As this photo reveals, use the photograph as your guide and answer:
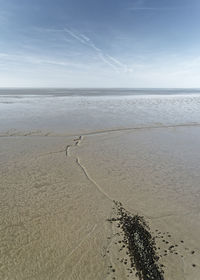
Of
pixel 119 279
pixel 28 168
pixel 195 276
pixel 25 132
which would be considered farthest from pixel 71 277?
pixel 25 132

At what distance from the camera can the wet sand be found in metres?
3.73

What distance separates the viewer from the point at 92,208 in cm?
541

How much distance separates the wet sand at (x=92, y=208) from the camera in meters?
3.73

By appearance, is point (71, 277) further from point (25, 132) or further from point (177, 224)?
point (25, 132)

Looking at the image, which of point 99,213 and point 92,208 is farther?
point 92,208

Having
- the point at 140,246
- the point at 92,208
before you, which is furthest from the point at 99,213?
the point at 140,246

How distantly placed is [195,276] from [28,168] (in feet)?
23.7

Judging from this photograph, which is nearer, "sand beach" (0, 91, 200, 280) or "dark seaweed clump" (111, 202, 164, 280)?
"dark seaweed clump" (111, 202, 164, 280)

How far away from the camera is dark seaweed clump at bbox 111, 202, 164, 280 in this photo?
138 inches

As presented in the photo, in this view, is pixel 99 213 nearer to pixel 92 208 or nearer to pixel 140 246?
pixel 92 208

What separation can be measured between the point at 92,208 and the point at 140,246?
1.90 m

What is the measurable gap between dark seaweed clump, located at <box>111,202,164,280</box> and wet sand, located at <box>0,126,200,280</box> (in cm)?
5

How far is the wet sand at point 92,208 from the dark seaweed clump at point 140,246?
5 centimetres

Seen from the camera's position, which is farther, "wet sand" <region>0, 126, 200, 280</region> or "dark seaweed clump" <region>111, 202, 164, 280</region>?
"wet sand" <region>0, 126, 200, 280</region>
